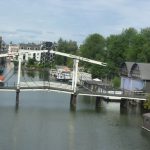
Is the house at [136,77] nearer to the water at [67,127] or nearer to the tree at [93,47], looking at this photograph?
the water at [67,127]

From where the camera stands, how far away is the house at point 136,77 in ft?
228

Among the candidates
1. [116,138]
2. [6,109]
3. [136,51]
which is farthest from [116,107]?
[136,51]

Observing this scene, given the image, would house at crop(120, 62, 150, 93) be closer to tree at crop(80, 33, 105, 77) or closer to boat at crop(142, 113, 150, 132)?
boat at crop(142, 113, 150, 132)

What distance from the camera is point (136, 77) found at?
72625mm

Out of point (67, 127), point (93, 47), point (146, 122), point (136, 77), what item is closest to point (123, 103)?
point (136, 77)

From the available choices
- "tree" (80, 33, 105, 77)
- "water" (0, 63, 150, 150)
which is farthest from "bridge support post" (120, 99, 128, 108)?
"tree" (80, 33, 105, 77)

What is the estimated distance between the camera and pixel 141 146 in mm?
42312

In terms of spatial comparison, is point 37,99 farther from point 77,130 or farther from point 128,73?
point 77,130

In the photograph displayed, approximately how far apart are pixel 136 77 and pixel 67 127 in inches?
1016

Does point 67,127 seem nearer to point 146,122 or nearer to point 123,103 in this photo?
point 146,122

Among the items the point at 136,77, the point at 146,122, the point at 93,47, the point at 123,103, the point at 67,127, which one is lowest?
the point at 67,127

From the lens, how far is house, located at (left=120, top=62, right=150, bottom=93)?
69.6 metres

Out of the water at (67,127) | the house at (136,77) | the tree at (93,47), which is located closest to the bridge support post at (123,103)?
the water at (67,127)

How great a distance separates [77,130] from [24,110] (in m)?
12.5
